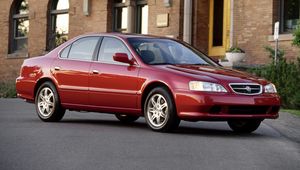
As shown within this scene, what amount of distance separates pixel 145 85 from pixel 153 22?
1366 cm

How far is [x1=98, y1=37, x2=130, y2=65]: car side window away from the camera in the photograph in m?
11.2

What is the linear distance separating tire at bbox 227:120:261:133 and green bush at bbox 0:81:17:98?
54.3 ft

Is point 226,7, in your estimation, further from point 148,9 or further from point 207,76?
point 207,76

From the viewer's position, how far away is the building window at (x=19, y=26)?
30.7m

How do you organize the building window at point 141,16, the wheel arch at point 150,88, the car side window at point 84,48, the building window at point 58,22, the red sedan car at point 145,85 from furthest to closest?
1. the building window at point 58,22
2. the building window at point 141,16
3. the car side window at point 84,48
4. the wheel arch at point 150,88
5. the red sedan car at point 145,85

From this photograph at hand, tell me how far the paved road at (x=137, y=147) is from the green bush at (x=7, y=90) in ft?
48.8

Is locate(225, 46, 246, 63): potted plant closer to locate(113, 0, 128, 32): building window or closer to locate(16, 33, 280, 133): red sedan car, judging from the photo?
locate(113, 0, 128, 32): building window

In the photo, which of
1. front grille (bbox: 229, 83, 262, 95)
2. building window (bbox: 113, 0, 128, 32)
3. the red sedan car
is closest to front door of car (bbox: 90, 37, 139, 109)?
the red sedan car

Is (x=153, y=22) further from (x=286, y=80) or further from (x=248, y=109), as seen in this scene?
(x=248, y=109)

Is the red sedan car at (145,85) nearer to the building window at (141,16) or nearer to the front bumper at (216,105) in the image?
the front bumper at (216,105)

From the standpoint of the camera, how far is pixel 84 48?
12.0 metres

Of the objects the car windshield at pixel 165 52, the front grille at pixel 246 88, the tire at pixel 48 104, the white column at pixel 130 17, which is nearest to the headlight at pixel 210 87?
the front grille at pixel 246 88

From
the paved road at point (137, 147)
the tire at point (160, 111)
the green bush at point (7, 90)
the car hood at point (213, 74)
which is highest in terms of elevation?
the car hood at point (213, 74)

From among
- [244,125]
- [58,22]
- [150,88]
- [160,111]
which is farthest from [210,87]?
[58,22]
